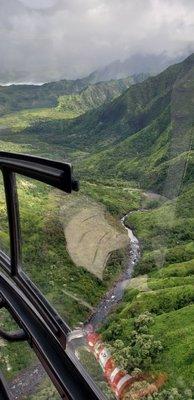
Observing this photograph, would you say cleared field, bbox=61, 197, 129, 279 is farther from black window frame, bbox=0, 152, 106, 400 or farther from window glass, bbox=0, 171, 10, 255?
black window frame, bbox=0, 152, 106, 400

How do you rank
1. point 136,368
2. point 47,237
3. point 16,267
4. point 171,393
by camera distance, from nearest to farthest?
point 171,393 → point 136,368 → point 16,267 → point 47,237

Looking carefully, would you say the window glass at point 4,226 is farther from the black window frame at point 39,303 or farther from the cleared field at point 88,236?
the cleared field at point 88,236

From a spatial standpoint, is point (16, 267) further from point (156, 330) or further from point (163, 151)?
point (163, 151)

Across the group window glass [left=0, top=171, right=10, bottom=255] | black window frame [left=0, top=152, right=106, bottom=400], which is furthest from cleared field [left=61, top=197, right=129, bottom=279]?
black window frame [left=0, top=152, right=106, bottom=400]

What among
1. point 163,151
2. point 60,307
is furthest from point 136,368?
point 163,151

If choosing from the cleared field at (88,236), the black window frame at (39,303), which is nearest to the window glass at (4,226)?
the black window frame at (39,303)

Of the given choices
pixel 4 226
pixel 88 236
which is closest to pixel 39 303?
pixel 4 226

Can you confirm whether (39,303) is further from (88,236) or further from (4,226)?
(88,236)

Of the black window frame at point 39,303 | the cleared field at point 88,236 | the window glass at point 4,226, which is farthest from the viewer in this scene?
the cleared field at point 88,236
